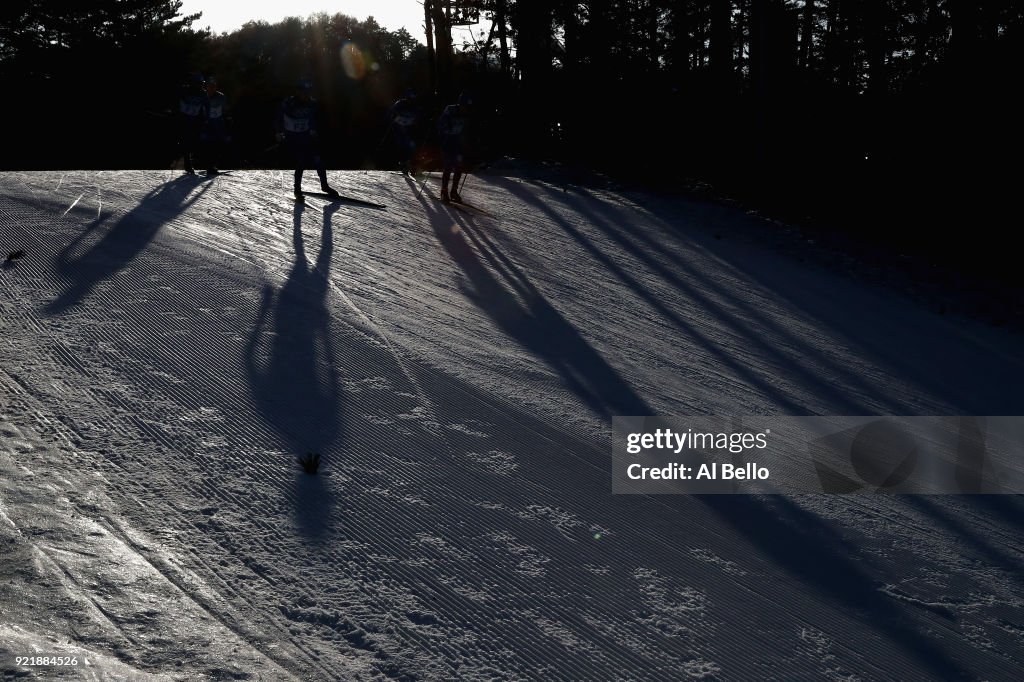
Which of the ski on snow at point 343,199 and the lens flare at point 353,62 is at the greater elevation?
the lens flare at point 353,62

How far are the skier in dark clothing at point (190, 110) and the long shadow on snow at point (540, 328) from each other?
25.8ft

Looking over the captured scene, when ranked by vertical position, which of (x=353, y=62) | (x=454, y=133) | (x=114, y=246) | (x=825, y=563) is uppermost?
(x=353, y=62)

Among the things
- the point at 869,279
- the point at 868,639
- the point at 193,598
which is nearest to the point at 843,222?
the point at 869,279

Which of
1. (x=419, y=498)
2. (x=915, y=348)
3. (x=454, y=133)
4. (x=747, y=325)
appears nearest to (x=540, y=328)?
(x=747, y=325)

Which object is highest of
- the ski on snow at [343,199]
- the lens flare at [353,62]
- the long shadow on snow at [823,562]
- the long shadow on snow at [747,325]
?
the lens flare at [353,62]

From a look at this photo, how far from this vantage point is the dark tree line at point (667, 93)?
20.9 metres

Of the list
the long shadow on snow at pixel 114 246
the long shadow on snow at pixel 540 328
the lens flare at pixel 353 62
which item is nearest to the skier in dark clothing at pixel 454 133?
the long shadow on snow at pixel 540 328

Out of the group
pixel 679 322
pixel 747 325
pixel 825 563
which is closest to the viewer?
pixel 825 563

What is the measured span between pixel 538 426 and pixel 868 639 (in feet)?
10.6

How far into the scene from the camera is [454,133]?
18.3 meters

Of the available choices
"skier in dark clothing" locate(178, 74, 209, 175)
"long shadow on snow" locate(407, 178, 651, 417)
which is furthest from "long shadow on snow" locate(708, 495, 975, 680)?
"skier in dark clothing" locate(178, 74, 209, 175)

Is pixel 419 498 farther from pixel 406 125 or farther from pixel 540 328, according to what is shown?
pixel 406 125

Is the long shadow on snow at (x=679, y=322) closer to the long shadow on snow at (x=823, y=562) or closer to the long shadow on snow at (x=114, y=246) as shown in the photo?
the long shadow on snow at (x=823, y=562)

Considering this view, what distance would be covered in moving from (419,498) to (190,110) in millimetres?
16933
